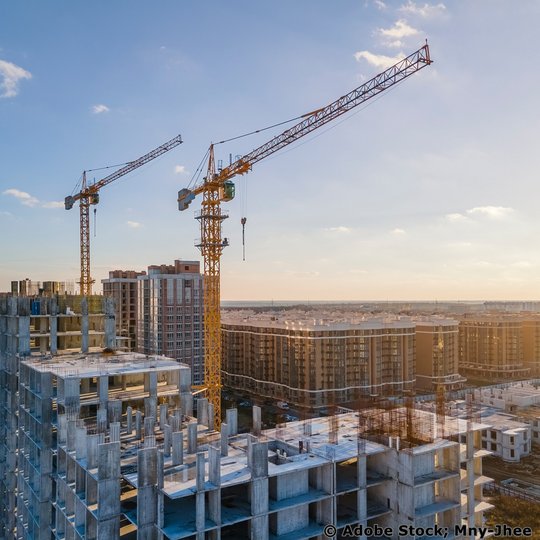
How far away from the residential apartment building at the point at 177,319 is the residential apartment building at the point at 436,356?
129 ft

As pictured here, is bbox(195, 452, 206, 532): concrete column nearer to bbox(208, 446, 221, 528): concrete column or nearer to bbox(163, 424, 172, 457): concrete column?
bbox(208, 446, 221, 528): concrete column

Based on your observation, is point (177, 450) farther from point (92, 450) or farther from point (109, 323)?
point (109, 323)

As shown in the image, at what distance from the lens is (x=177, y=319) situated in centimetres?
7319

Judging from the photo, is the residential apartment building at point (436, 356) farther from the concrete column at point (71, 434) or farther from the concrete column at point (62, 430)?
the concrete column at point (71, 434)

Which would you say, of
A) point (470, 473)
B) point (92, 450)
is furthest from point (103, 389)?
point (470, 473)

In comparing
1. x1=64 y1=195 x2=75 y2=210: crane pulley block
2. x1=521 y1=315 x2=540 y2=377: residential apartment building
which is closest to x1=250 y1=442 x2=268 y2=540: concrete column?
x1=64 y1=195 x2=75 y2=210: crane pulley block

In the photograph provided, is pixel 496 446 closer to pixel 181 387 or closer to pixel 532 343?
pixel 181 387

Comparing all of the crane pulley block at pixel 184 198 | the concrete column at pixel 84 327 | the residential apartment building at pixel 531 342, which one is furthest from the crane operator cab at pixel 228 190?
the residential apartment building at pixel 531 342

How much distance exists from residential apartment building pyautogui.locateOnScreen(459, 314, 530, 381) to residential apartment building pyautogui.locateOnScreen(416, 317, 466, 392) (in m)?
14.5

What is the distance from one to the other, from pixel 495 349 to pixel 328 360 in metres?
44.1

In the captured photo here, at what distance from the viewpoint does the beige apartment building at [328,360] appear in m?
73.1

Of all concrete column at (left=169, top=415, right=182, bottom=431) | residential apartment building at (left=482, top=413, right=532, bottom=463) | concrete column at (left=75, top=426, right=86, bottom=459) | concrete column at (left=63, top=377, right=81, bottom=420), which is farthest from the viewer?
residential apartment building at (left=482, top=413, right=532, bottom=463)

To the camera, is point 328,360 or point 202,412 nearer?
point 202,412

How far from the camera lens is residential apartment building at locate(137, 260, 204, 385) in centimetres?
7244
